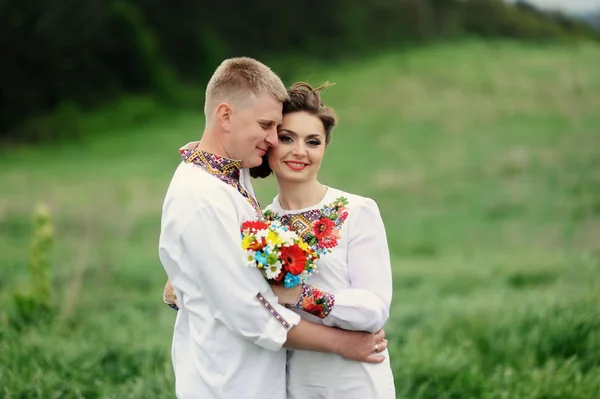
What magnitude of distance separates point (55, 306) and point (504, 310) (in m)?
3.89

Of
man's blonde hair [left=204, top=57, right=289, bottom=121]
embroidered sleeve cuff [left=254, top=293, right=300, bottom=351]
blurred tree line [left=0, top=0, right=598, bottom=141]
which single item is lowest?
embroidered sleeve cuff [left=254, top=293, right=300, bottom=351]

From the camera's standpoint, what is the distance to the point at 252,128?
2654 mm

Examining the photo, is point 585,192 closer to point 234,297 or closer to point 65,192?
point 65,192

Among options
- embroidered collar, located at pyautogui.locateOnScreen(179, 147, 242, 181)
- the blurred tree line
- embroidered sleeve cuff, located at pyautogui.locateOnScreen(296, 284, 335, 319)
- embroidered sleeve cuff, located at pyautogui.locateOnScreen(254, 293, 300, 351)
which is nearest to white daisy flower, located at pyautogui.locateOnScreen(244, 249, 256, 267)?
embroidered sleeve cuff, located at pyautogui.locateOnScreen(254, 293, 300, 351)

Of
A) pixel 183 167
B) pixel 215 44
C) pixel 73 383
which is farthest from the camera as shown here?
pixel 215 44

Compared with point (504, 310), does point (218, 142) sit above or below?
above

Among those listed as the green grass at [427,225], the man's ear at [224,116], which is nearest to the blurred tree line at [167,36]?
the green grass at [427,225]

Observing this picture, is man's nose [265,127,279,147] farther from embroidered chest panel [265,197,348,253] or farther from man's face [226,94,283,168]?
embroidered chest panel [265,197,348,253]

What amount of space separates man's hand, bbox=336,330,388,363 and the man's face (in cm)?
65

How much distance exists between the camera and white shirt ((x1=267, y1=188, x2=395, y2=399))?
8.70 feet

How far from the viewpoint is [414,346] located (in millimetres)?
5488

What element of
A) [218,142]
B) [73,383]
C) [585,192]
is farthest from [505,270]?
[218,142]

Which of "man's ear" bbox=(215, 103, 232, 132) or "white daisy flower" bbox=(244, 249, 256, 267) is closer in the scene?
"white daisy flower" bbox=(244, 249, 256, 267)

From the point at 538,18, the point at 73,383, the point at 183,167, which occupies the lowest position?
the point at 73,383
